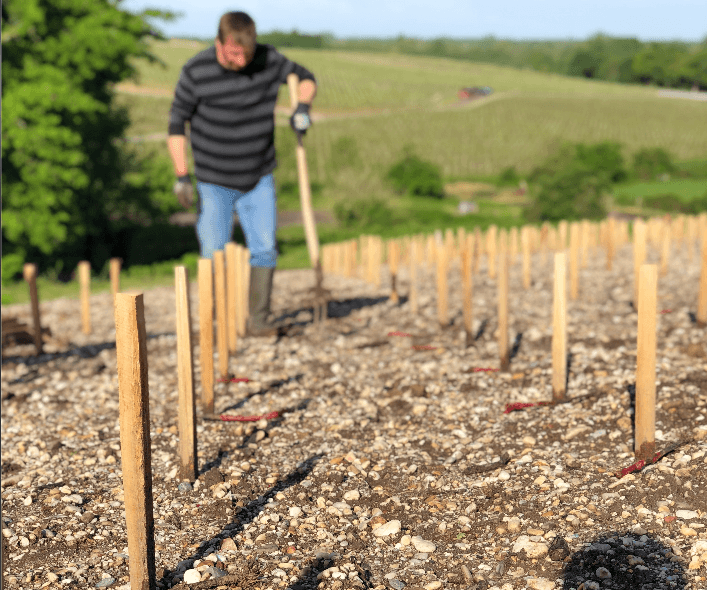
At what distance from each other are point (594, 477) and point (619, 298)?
545cm

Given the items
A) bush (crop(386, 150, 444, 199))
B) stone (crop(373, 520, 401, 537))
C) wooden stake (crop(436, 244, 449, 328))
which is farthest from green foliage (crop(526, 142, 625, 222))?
stone (crop(373, 520, 401, 537))

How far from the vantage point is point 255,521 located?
348cm

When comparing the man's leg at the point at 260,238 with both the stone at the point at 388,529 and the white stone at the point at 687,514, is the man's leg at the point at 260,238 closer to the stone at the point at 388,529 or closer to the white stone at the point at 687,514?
the stone at the point at 388,529

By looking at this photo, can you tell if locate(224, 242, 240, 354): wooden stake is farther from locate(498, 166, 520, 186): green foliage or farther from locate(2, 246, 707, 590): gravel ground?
locate(498, 166, 520, 186): green foliage

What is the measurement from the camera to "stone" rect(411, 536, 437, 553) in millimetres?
3180

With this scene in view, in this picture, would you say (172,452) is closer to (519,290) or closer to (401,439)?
(401,439)

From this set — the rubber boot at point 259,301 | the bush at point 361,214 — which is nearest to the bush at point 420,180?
the bush at point 361,214

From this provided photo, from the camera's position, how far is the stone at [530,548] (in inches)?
120

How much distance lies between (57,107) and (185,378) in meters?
15.2

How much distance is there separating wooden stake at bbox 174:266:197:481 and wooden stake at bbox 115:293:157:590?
0.90 metres

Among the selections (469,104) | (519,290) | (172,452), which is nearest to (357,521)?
(172,452)

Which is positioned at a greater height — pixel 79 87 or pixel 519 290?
pixel 79 87

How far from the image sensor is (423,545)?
321 centimetres

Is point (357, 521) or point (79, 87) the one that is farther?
point (79, 87)
